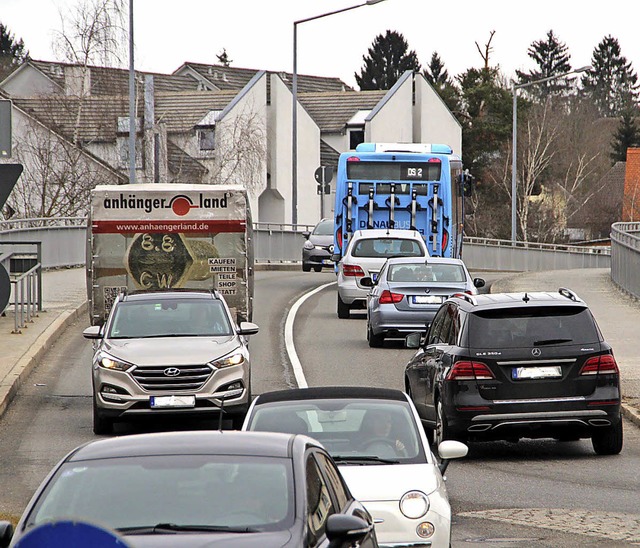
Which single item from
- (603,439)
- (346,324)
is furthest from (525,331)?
(346,324)

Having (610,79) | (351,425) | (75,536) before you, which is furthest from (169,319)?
(610,79)

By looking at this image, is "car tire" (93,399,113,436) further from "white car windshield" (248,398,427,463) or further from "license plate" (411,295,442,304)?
"license plate" (411,295,442,304)

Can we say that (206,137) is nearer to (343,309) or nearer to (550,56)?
(343,309)

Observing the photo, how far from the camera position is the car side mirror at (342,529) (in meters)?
5.57

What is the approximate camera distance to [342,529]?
5570 millimetres

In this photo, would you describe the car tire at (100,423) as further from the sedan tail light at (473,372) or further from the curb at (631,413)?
the curb at (631,413)

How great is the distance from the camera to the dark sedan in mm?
5359

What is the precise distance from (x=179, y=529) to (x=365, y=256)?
22.5 metres

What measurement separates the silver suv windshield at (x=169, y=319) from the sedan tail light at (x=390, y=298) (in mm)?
6513

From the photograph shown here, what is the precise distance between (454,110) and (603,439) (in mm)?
78037

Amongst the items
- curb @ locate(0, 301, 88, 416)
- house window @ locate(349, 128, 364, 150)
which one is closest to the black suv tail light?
curb @ locate(0, 301, 88, 416)

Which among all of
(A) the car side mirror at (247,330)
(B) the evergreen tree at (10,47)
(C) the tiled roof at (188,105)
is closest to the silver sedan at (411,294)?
(A) the car side mirror at (247,330)

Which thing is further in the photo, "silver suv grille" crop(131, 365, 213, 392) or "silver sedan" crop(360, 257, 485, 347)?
"silver sedan" crop(360, 257, 485, 347)

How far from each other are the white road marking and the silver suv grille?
11.0 ft
